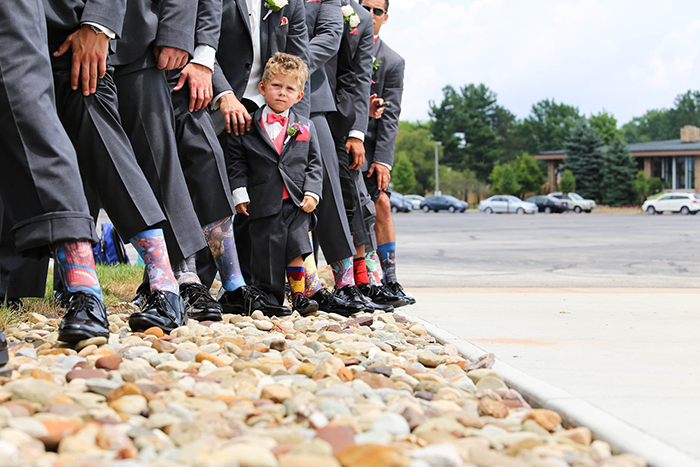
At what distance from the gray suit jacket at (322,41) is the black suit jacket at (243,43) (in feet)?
0.88

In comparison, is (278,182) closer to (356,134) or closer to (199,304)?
(199,304)

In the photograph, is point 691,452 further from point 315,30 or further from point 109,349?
point 315,30

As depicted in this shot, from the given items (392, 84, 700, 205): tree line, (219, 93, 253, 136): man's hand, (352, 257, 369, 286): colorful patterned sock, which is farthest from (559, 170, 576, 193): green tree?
(219, 93, 253, 136): man's hand

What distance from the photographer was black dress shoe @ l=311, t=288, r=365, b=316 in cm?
398

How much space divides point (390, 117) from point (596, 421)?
3.78m

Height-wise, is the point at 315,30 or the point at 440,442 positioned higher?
the point at 315,30

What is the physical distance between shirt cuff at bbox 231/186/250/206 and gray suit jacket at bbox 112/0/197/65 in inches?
33.3

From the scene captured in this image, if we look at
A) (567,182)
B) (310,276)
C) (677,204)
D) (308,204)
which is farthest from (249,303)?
(567,182)

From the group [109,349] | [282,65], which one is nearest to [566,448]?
[109,349]

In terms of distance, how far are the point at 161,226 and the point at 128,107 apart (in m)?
0.58

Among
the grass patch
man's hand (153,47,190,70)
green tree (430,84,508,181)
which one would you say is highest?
green tree (430,84,508,181)

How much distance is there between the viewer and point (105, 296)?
4473mm

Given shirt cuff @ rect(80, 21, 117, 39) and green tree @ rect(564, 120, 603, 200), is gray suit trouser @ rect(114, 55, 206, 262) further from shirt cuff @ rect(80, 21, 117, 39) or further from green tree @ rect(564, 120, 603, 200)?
green tree @ rect(564, 120, 603, 200)

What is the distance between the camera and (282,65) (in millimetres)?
3857
